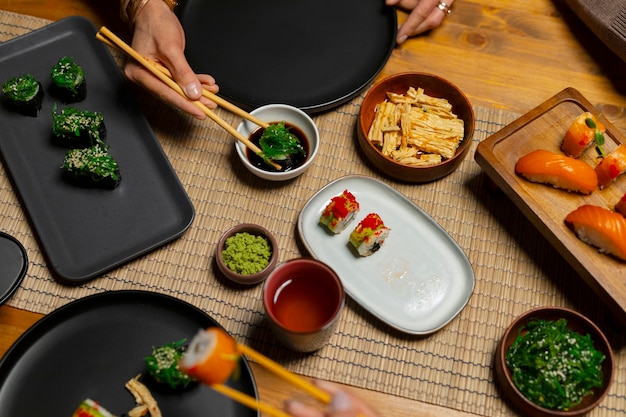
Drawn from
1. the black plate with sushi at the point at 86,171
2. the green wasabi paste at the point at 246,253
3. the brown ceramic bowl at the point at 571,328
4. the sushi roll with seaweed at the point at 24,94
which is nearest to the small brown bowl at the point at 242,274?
the green wasabi paste at the point at 246,253

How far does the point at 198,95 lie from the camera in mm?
1764

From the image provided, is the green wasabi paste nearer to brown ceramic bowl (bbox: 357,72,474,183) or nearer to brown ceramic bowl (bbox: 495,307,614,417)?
brown ceramic bowl (bbox: 357,72,474,183)

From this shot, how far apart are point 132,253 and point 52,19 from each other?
96 centimetres

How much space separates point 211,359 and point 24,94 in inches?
46.9

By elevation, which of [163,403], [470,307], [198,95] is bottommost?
[163,403]

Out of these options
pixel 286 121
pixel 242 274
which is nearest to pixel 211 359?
pixel 242 274

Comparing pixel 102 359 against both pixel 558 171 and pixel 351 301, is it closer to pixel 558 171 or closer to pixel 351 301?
pixel 351 301

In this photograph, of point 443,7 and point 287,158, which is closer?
point 287,158

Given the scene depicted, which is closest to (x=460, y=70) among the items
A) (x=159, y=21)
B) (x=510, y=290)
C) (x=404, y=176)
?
(x=404, y=176)

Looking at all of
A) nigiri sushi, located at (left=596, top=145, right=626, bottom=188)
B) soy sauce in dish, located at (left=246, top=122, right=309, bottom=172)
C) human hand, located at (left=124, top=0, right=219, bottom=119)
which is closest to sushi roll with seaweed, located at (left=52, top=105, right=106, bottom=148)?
human hand, located at (left=124, top=0, right=219, bottom=119)

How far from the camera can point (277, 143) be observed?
1.76 metres

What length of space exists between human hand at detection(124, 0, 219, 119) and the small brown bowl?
14.8 inches

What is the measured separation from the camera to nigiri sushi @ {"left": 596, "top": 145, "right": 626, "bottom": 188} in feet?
5.41

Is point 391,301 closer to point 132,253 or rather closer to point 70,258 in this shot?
point 132,253
